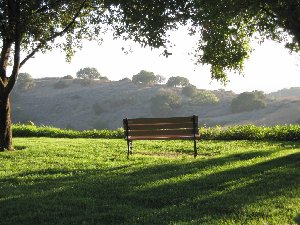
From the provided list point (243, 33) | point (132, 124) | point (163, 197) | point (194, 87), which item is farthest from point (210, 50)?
point (194, 87)

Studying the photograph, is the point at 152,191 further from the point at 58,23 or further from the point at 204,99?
the point at 204,99

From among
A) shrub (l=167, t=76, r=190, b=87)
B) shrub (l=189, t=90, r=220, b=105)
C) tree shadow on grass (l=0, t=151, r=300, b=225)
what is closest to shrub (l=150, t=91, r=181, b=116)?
shrub (l=189, t=90, r=220, b=105)

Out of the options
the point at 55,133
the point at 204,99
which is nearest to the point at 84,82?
the point at 204,99

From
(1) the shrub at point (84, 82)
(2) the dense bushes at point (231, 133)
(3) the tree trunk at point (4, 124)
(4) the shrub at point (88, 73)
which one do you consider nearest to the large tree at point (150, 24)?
(3) the tree trunk at point (4, 124)

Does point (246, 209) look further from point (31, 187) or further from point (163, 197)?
point (31, 187)

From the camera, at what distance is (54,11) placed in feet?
57.8

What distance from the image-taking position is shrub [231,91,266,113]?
128 metres

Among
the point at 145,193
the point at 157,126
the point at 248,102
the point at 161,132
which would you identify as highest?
the point at 248,102

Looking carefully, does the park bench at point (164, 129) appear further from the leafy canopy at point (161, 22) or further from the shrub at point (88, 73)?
the shrub at point (88, 73)

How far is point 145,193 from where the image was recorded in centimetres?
814

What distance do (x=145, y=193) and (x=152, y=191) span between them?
20 cm

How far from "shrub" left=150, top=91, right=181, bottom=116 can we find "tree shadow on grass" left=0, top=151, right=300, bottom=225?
12638cm

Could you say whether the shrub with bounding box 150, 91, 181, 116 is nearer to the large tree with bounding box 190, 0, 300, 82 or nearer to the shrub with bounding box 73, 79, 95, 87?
the shrub with bounding box 73, 79, 95, 87

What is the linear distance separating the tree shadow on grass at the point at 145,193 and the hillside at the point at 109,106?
10416 centimetres
